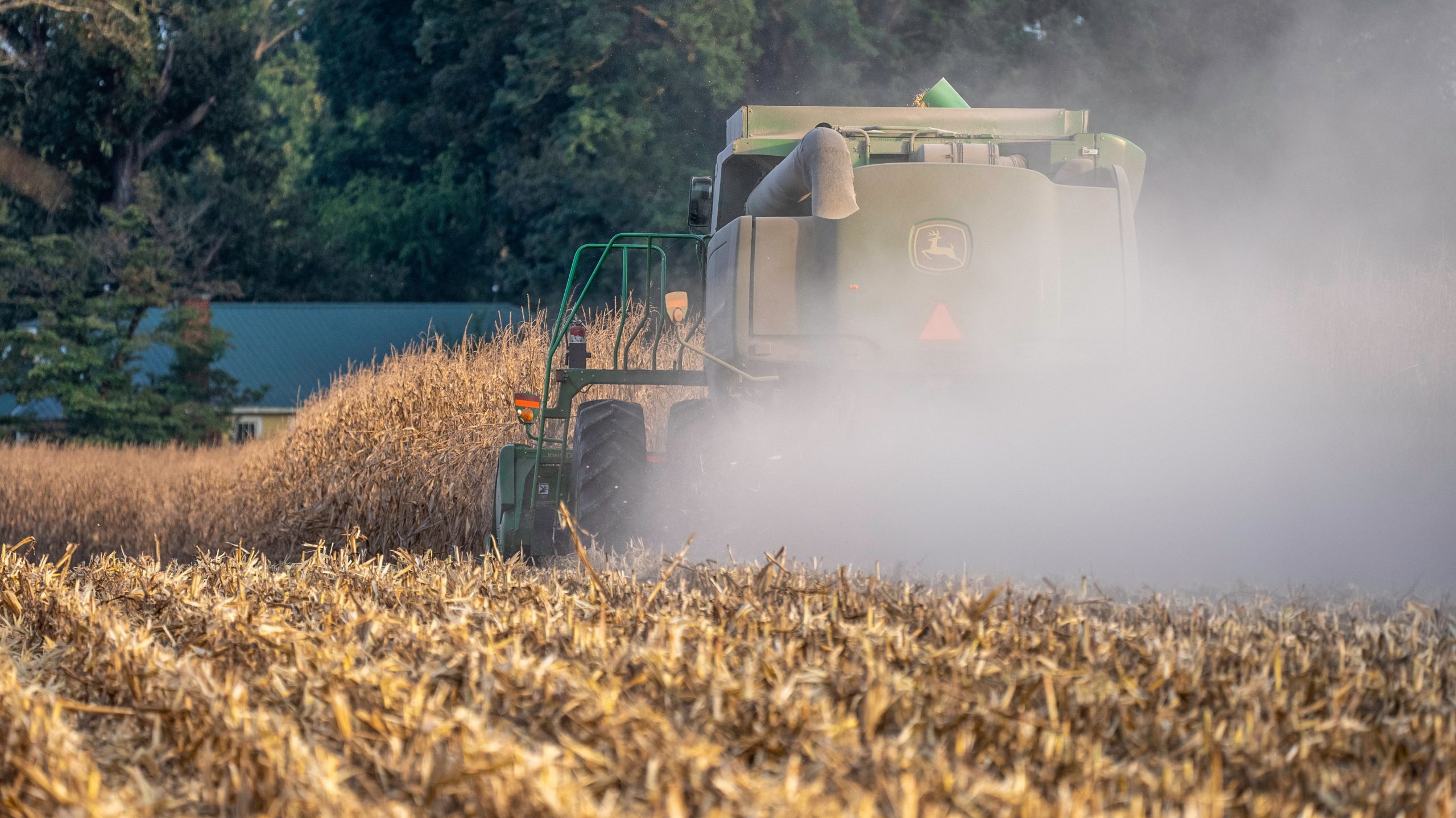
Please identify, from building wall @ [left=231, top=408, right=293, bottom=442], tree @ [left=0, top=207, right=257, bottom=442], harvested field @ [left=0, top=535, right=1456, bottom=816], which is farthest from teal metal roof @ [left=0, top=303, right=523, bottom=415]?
harvested field @ [left=0, top=535, right=1456, bottom=816]

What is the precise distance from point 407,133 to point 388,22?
4553 millimetres

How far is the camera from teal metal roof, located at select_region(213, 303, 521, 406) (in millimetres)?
35469

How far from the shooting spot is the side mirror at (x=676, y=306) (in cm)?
716

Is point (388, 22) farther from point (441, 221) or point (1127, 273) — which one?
point (1127, 273)

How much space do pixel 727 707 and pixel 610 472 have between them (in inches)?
165

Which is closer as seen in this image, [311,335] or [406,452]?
[406,452]

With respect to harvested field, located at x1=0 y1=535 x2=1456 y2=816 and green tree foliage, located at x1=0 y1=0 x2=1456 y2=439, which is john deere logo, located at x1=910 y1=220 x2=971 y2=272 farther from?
green tree foliage, located at x1=0 y1=0 x2=1456 y2=439

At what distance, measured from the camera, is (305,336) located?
37719 millimetres

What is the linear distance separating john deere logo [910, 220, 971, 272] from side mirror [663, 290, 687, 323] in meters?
1.40

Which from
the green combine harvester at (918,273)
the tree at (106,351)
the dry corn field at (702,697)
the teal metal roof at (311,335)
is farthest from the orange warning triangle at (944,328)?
the teal metal roof at (311,335)

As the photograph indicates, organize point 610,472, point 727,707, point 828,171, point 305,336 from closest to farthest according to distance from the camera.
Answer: point 727,707 → point 828,171 → point 610,472 → point 305,336

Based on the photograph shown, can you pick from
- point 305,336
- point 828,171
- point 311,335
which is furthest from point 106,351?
point 828,171

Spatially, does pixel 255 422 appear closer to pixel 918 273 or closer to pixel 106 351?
pixel 106 351

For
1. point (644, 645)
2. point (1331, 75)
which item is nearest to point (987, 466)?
point (644, 645)
